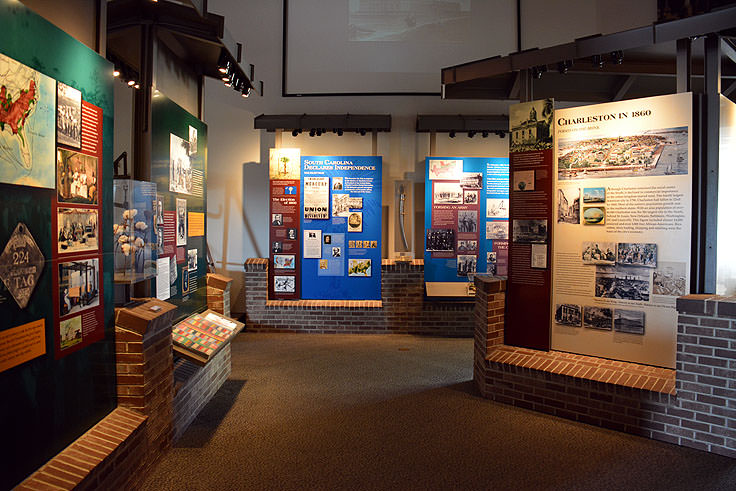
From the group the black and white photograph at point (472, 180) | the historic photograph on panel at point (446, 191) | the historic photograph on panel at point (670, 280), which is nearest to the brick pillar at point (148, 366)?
the historic photograph on panel at point (670, 280)

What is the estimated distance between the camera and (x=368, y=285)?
766 cm

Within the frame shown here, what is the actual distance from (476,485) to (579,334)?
2013 mm

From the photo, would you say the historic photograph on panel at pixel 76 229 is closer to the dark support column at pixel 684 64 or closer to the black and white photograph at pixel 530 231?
the black and white photograph at pixel 530 231

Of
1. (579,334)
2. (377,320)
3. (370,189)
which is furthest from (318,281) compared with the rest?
(579,334)

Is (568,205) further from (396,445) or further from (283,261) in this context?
(283,261)

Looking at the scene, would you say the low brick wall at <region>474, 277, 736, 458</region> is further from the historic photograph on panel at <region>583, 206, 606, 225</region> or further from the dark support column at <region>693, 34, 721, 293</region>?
the historic photograph on panel at <region>583, 206, 606, 225</region>

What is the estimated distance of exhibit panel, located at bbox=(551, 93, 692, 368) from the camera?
3.96 meters

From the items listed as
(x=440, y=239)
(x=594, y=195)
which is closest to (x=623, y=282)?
(x=594, y=195)

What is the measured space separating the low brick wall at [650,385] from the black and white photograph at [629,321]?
0.30 m

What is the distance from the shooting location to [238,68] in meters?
5.03

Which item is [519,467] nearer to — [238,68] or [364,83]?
[238,68]

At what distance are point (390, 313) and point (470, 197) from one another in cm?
216

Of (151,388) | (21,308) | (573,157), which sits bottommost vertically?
(151,388)

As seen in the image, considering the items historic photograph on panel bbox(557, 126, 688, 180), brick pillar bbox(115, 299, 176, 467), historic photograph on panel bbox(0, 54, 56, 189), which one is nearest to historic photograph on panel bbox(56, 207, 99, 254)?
historic photograph on panel bbox(0, 54, 56, 189)
